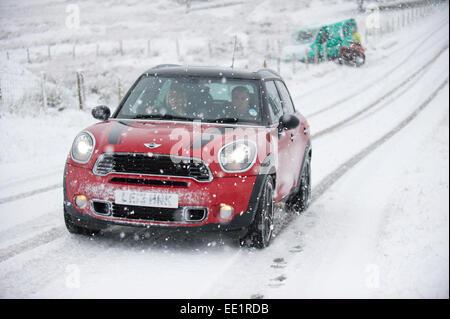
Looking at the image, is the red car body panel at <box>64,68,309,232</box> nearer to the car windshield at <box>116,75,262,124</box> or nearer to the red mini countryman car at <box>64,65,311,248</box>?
the red mini countryman car at <box>64,65,311,248</box>

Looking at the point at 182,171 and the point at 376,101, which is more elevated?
the point at 182,171

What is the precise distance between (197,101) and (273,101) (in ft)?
3.09

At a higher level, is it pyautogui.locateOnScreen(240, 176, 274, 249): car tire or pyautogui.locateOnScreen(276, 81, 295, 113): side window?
pyautogui.locateOnScreen(276, 81, 295, 113): side window

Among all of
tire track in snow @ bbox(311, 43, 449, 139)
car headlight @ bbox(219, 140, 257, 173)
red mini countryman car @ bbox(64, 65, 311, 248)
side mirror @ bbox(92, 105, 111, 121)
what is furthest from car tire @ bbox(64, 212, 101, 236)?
tire track in snow @ bbox(311, 43, 449, 139)

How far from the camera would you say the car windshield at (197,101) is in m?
→ 5.88

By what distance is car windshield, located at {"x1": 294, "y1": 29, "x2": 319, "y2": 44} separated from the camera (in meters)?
31.0

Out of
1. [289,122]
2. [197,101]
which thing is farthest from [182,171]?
[289,122]

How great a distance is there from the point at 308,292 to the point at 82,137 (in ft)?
8.02

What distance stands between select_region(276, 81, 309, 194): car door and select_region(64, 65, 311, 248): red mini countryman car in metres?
0.47

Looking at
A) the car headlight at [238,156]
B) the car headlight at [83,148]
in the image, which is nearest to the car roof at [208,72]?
the car headlight at [238,156]

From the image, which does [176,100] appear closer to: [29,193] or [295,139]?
[295,139]

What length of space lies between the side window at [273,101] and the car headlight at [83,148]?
1917 mm

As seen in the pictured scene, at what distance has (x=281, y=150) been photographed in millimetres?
5812
